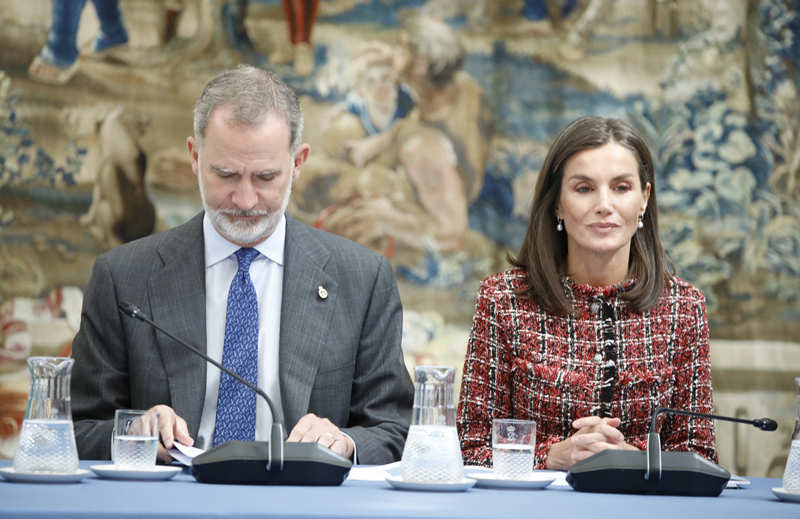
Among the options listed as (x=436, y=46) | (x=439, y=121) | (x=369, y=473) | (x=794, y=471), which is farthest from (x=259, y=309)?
(x=436, y=46)

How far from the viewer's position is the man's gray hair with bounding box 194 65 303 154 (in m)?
2.74

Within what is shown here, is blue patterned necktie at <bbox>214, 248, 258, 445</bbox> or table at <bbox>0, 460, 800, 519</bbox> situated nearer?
table at <bbox>0, 460, 800, 519</bbox>

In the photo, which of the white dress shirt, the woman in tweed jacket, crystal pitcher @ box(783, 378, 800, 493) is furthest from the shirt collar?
crystal pitcher @ box(783, 378, 800, 493)

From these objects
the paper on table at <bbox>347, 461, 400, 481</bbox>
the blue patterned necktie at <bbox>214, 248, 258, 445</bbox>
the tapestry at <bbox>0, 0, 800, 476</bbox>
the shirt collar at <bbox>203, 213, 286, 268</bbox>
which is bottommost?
the paper on table at <bbox>347, 461, 400, 481</bbox>

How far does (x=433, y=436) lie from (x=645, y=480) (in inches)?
15.9

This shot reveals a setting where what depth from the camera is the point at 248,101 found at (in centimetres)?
275

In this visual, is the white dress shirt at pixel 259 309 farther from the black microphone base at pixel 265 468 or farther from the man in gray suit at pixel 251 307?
the black microphone base at pixel 265 468

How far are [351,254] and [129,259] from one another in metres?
0.61

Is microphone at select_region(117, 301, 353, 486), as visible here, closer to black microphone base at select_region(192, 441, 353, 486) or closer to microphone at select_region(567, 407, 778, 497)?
black microphone base at select_region(192, 441, 353, 486)

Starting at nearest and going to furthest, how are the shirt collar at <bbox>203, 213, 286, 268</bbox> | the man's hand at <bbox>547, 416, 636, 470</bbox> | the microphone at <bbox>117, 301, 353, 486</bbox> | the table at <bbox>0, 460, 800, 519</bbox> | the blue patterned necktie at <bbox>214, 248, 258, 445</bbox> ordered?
the table at <bbox>0, 460, 800, 519</bbox> < the microphone at <bbox>117, 301, 353, 486</bbox> < the man's hand at <bbox>547, 416, 636, 470</bbox> < the blue patterned necktie at <bbox>214, 248, 258, 445</bbox> < the shirt collar at <bbox>203, 213, 286, 268</bbox>

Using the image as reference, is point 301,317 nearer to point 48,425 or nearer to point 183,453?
point 183,453

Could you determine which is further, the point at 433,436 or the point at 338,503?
the point at 433,436

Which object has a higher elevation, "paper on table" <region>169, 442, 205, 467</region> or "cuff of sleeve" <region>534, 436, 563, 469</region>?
"cuff of sleeve" <region>534, 436, 563, 469</region>

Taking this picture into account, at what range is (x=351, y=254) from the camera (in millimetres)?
2998
